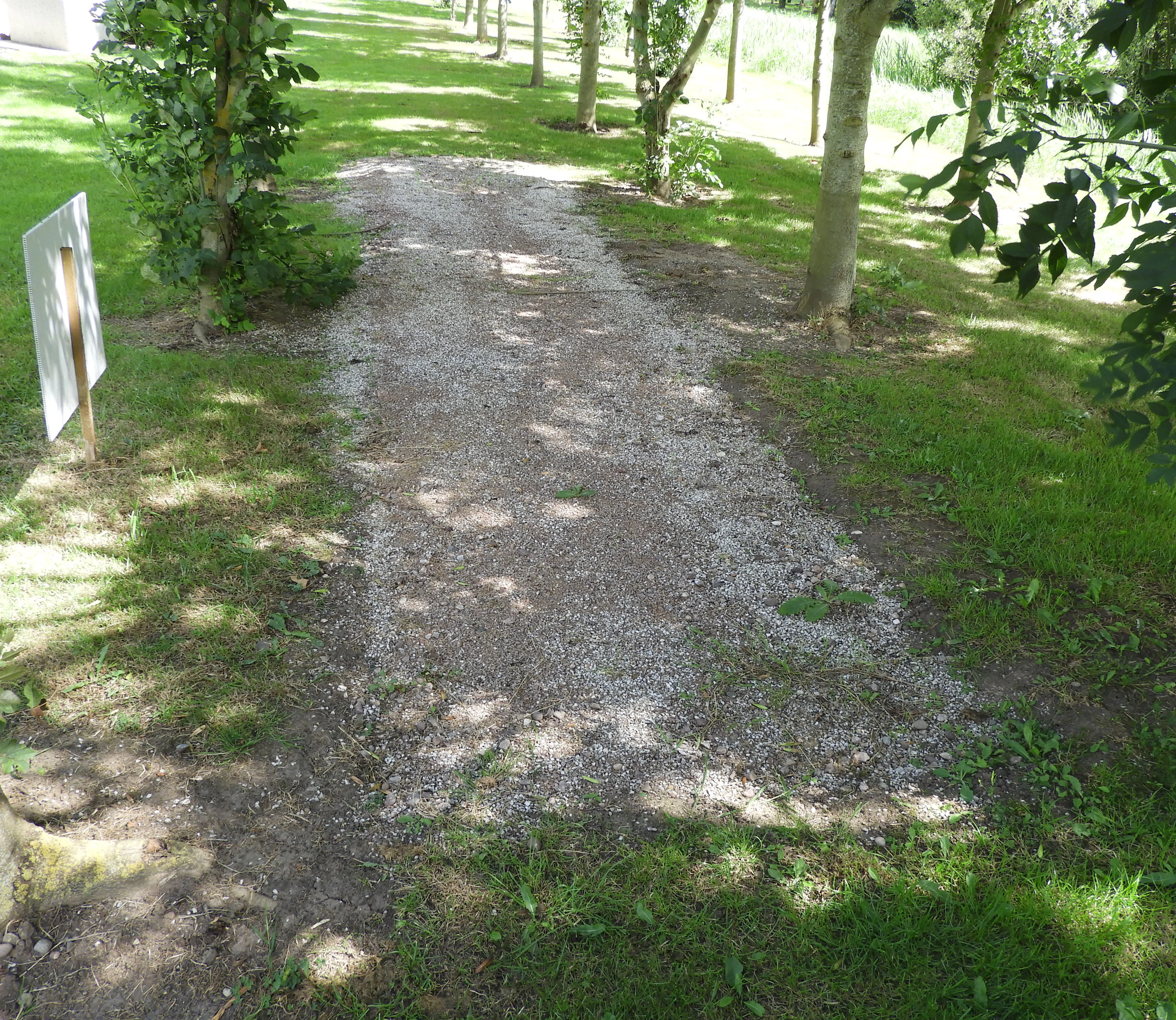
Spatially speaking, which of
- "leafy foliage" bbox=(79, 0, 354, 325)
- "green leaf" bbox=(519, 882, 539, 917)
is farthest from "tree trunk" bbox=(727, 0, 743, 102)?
"green leaf" bbox=(519, 882, 539, 917)

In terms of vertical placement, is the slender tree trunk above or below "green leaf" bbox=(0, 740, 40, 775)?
above

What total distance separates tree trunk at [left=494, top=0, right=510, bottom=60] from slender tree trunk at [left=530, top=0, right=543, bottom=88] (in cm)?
240

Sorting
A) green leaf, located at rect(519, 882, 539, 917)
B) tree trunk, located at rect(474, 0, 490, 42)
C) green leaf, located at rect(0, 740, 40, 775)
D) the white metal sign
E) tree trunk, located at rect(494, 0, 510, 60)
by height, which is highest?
tree trunk, located at rect(474, 0, 490, 42)

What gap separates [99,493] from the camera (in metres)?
4.46

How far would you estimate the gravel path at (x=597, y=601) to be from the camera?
3.16m

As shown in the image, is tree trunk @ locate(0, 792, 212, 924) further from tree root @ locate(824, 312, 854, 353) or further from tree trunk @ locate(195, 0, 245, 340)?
tree root @ locate(824, 312, 854, 353)

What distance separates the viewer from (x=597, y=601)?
4.06 meters

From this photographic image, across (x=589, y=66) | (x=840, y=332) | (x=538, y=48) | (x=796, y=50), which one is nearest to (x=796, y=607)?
(x=840, y=332)

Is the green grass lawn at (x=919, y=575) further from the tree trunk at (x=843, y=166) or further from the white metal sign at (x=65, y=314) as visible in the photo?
the tree trunk at (x=843, y=166)

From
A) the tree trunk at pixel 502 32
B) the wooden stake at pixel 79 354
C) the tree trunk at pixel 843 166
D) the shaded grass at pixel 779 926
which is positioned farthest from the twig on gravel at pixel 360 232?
the tree trunk at pixel 502 32

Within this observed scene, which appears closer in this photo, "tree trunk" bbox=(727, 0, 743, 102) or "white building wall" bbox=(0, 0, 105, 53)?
"tree trunk" bbox=(727, 0, 743, 102)

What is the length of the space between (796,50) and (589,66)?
18.3 metres

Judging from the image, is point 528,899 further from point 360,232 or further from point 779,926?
point 360,232

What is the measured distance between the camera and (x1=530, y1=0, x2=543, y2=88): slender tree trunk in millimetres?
17609
